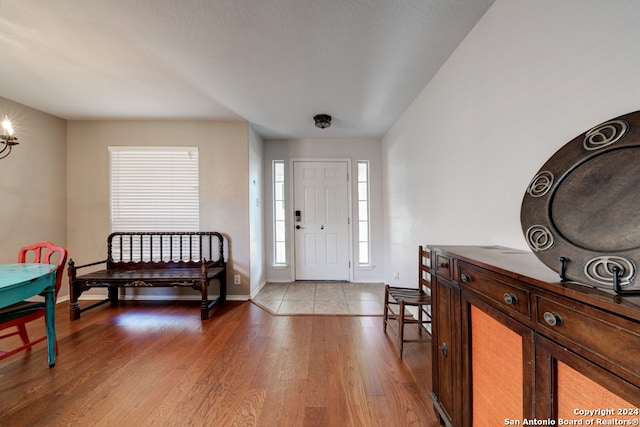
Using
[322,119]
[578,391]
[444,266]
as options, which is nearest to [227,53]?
[322,119]

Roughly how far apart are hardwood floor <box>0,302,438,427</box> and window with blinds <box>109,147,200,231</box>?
1247 mm

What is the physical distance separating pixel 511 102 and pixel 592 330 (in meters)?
1.19

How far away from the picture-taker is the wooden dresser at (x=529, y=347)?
51 centimetres

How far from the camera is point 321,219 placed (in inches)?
159

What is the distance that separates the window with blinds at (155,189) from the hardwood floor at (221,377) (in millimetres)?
1247

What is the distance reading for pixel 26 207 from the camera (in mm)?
2766

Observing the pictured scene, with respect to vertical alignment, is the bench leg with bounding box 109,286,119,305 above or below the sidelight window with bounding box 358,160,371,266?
below

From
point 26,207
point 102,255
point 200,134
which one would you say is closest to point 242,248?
point 200,134

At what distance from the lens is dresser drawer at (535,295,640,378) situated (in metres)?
0.48

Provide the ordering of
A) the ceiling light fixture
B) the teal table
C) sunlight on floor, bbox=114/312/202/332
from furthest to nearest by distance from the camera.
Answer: the ceiling light fixture
sunlight on floor, bbox=114/312/202/332
the teal table

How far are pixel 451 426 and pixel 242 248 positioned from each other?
2.71 m

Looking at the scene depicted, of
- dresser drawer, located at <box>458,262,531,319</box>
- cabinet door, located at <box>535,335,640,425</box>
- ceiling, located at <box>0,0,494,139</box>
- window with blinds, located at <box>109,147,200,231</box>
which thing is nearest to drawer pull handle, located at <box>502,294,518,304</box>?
dresser drawer, located at <box>458,262,531,319</box>

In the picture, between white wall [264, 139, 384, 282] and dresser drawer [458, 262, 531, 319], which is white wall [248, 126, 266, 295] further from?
dresser drawer [458, 262, 531, 319]

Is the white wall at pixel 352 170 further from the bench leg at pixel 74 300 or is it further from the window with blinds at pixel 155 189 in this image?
the bench leg at pixel 74 300
